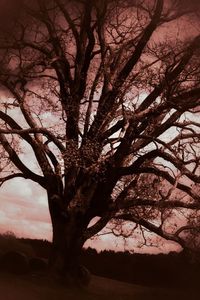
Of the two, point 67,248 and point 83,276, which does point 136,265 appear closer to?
point 83,276

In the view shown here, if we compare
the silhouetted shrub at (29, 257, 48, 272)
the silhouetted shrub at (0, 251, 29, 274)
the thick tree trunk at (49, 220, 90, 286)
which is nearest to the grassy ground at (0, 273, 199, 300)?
the thick tree trunk at (49, 220, 90, 286)

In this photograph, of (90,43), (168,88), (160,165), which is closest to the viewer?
(168,88)

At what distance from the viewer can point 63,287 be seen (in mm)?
21062

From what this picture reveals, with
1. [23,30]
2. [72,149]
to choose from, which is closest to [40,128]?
[72,149]

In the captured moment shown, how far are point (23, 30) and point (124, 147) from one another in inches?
326

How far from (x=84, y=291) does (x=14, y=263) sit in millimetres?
4398

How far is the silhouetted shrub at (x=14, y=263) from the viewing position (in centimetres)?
2349

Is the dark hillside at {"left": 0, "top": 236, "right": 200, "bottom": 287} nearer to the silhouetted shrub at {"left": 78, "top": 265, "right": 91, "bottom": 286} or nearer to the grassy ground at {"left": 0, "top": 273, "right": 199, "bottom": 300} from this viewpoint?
the grassy ground at {"left": 0, "top": 273, "right": 199, "bottom": 300}

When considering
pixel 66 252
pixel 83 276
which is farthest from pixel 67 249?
pixel 83 276

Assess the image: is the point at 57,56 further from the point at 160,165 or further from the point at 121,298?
the point at 121,298

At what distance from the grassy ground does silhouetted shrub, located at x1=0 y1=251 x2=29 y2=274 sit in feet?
4.65

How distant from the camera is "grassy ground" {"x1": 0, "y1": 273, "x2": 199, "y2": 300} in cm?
1811

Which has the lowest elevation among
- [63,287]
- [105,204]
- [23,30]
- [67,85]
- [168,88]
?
[63,287]

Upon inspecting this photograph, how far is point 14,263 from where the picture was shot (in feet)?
79.6
